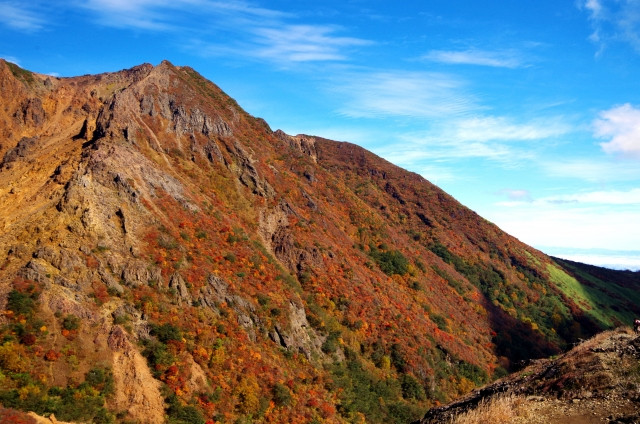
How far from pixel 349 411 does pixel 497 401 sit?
25.6 m

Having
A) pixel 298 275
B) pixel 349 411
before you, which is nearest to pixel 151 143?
pixel 298 275

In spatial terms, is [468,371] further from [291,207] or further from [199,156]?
[199,156]

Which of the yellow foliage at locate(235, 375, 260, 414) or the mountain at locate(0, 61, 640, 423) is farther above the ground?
the mountain at locate(0, 61, 640, 423)

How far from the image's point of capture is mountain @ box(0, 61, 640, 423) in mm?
28828

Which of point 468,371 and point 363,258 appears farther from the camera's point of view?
point 363,258

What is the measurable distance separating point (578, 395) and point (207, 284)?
106ft

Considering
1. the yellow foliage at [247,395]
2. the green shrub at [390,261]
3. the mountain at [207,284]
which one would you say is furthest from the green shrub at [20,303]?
the green shrub at [390,261]

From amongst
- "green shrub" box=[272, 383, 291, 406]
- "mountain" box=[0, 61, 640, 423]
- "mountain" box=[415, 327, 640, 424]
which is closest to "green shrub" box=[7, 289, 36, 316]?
"mountain" box=[0, 61, 640, 423]

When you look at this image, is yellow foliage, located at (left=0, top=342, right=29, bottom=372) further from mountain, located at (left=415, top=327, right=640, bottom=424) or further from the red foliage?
mountain, located at (left=415, top=327, right=640, bottom=424)

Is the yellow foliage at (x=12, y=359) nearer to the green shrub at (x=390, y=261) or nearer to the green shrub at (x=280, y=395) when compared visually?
the green shrub at (x=280, y=395)

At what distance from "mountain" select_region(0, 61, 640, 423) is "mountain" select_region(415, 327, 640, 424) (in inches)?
843

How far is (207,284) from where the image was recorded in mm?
40188

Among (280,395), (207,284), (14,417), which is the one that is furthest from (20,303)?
(280,395)

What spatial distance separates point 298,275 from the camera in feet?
182
